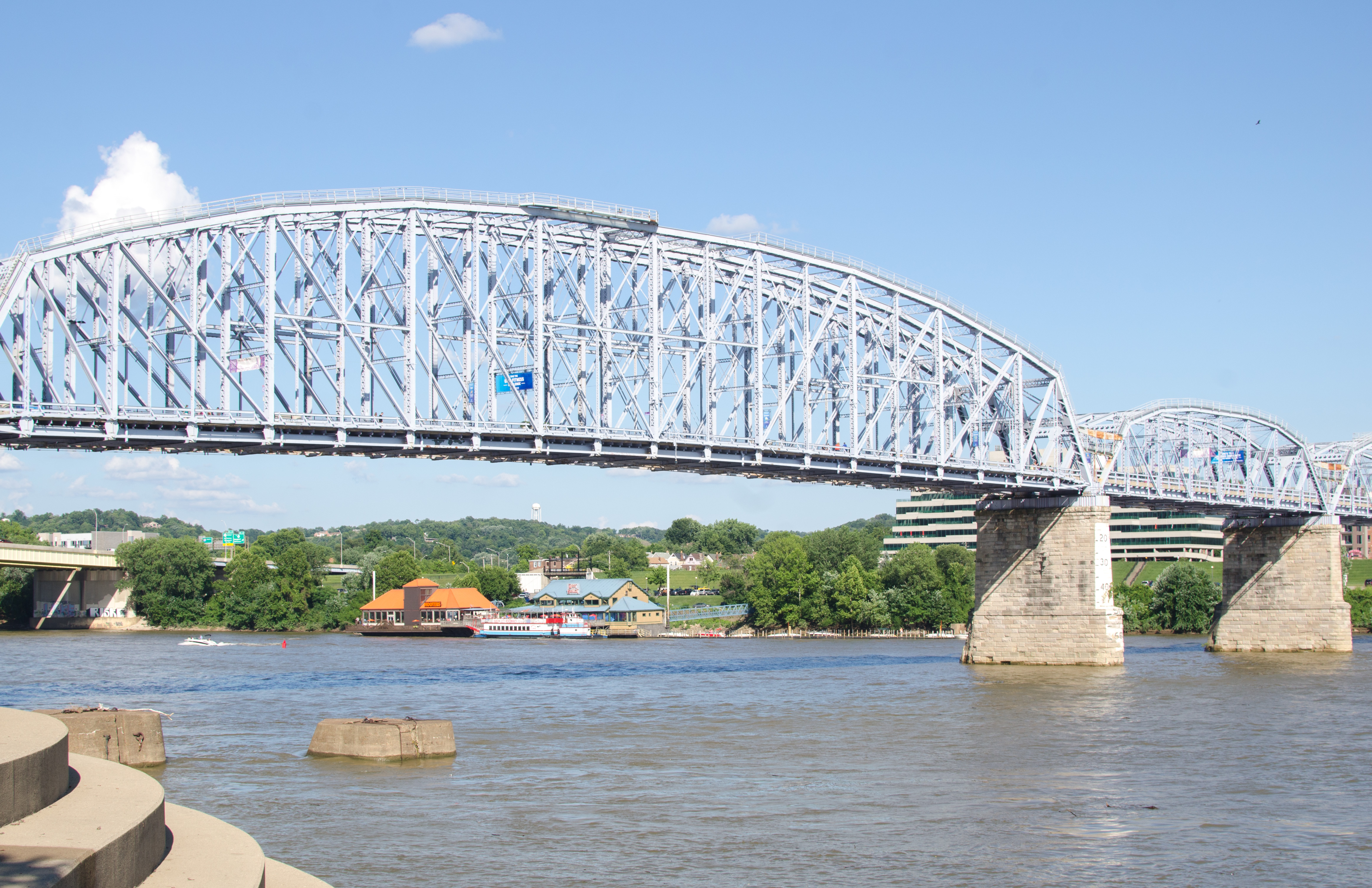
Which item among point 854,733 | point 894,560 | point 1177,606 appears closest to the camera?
point 854,733

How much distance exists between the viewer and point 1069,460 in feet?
279

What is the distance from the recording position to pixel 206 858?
44.1ft

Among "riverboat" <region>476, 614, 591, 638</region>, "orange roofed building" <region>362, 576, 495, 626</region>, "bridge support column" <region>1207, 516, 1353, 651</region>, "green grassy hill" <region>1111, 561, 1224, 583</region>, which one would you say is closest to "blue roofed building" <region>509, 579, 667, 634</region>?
"riverboat" <region>476, 614, 591, 638</region>

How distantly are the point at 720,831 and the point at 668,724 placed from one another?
1930cm

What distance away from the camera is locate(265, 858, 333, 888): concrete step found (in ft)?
49.0

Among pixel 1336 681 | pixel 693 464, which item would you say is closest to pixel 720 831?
pixel 693 464

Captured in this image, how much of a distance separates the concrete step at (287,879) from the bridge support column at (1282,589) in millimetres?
94169

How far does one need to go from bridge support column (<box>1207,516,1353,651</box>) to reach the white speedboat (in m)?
78.3

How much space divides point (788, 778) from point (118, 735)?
1555 cm

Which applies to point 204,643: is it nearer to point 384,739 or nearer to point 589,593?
point 589,593

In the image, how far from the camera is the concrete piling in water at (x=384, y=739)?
32125mm

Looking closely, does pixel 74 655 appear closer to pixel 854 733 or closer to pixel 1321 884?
pixel 854 733

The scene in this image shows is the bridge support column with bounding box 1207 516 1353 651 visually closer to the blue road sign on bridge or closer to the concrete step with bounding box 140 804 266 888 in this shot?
the blue road sign on bridge

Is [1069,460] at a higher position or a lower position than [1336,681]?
higher
